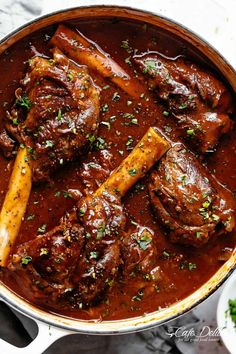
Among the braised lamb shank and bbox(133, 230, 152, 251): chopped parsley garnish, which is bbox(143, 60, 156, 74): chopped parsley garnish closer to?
the braised lamb shank

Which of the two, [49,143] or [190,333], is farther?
[190,333]

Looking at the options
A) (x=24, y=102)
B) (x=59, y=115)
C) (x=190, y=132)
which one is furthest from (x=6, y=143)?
(x=190, y=132)

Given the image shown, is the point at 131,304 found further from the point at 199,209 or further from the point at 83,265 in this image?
the point at 199,209

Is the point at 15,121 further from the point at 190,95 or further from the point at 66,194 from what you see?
the point at 190,95

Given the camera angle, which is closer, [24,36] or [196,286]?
[24,36]

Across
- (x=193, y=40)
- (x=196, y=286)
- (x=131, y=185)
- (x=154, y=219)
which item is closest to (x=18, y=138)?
(x=131, y=185)

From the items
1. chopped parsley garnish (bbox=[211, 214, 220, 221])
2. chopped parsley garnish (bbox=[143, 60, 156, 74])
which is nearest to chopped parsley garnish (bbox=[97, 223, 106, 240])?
chopped parsley garnish (bbox=[211, 214, 220, 221])
